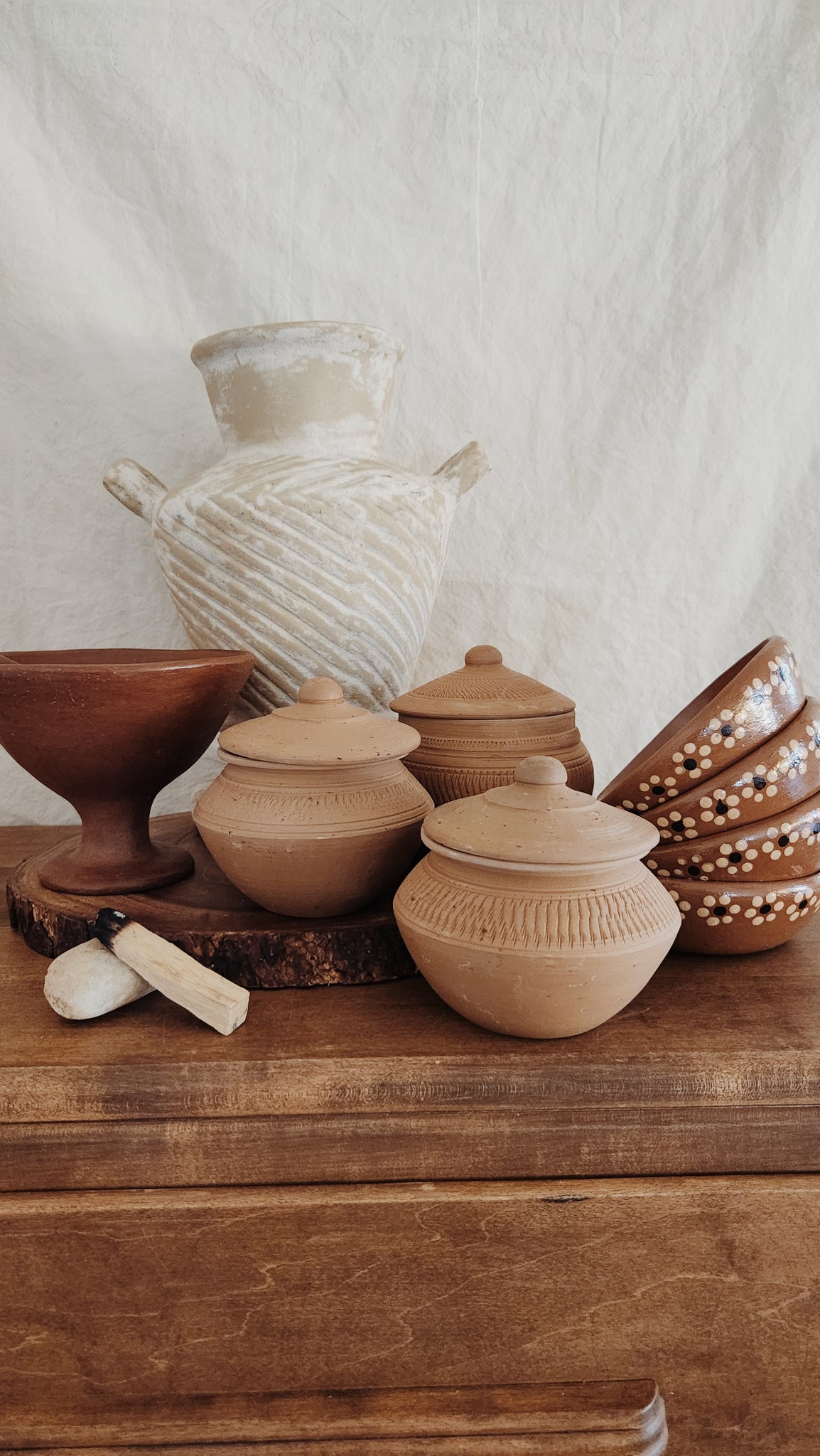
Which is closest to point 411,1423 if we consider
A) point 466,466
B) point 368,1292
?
point 368,1292

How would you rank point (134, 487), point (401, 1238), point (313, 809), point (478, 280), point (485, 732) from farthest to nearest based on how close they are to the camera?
point (478, 280) → point (134, 487) → point (485, 732) → point (313, 809) → point (401, 1238)

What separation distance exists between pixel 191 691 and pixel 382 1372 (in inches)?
16.4

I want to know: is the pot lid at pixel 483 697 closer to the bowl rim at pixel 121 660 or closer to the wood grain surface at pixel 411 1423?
the bowl rim at pixel 121 660

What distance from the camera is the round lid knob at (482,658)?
0.77 metres

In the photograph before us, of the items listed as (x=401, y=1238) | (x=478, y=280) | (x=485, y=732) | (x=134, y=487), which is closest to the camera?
(x=401, y=1238)

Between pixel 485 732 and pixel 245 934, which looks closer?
pixel 245 934

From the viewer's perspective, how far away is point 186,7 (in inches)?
37.6

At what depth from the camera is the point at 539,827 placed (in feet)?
1.72

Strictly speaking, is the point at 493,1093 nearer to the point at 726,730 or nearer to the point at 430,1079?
the point at 430,1079

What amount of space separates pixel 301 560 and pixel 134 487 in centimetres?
18

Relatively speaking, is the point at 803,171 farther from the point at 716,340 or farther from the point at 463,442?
the point at 463,442

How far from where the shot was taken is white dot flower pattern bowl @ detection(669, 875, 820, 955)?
0.61m

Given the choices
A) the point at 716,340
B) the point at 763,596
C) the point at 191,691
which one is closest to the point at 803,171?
the point at 716,340

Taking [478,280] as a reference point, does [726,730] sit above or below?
below
